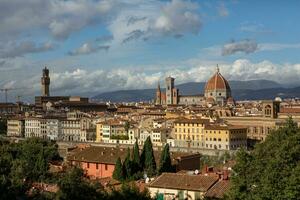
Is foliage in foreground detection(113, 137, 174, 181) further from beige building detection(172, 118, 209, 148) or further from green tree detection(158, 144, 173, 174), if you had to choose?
beige building detection(172, 118, 209, 148)

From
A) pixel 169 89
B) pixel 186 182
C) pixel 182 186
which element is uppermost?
pixel 169 89

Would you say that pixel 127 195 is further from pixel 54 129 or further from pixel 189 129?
pixel 54 129

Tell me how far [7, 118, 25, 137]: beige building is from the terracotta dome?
50.2 meters

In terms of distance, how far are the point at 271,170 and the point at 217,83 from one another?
120m

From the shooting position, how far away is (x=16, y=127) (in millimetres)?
110250

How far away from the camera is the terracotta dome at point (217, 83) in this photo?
139500mm

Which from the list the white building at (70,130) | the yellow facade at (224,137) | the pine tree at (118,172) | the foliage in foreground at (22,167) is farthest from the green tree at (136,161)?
the white building at (70,130)

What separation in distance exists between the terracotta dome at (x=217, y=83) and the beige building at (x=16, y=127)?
50203mm

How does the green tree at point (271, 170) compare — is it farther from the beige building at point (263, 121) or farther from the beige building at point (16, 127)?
the beige building at point (16, 127)

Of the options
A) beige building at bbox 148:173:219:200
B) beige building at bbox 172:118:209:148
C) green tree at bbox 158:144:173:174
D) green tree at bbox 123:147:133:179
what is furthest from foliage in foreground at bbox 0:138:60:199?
beige building at bbox 172:118:209:148

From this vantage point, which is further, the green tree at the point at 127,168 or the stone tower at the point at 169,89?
the stone tower at the point at 169,89

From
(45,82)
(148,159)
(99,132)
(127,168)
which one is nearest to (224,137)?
(99,132)

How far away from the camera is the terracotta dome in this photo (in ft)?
458

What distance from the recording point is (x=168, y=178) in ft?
95.9
